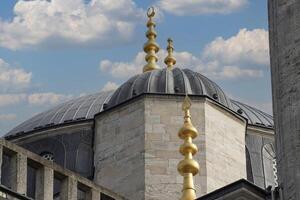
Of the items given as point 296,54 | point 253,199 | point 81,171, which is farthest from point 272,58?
point 81,171

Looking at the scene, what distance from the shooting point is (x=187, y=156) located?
3653 cm

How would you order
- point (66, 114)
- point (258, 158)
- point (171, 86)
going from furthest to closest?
point (66, 114) → point (258, 158) → point (171, 86)

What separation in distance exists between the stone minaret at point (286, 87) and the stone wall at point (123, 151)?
37.7 ft

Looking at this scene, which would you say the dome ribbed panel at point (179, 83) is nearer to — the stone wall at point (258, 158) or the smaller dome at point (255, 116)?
the stone wall at point (258, 158)

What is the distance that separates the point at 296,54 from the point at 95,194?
4461mm

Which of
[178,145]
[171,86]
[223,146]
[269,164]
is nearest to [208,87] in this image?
[171,86]

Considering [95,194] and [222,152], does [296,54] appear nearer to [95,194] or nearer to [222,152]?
[95,194]

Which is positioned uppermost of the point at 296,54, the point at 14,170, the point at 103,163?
the point at 103,163

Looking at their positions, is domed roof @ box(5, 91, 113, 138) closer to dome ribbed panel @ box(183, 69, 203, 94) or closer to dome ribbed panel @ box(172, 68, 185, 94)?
dome ribbed panel @ box(172, 68, 185, 94)

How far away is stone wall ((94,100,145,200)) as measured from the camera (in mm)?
39875

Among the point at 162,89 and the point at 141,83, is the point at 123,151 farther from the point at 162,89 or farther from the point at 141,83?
the point at 141,83

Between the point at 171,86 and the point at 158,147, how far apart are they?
6.00 ft

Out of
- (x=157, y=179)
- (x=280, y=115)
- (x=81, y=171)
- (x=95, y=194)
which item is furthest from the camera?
(x=81, y=171)

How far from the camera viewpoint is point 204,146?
1602 inches
